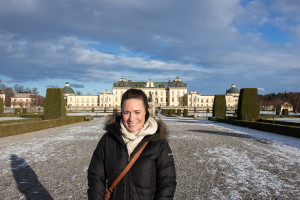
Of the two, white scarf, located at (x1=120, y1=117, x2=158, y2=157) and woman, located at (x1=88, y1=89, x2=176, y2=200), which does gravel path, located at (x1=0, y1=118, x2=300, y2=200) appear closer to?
woman, located at (x1=88, y1=89, x2=176, y2=200)

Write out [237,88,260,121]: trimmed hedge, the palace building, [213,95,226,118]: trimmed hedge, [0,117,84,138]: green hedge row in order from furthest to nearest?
the palace building → [213,95,226,118]: trimmed hedge → [237,88,260,121]: trimmed hedge → [0,117,84,138]: green hedge row

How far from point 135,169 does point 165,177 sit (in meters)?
0.26

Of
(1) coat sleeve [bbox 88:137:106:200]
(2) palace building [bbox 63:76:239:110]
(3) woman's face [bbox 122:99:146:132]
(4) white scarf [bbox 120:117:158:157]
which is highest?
(2) palace building [bbox 63:76:239:110]

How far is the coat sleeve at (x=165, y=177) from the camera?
1.72 meters

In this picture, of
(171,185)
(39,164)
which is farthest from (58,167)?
(171,185)

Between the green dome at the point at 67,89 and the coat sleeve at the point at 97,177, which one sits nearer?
the coat sleeve at the point at 97,177

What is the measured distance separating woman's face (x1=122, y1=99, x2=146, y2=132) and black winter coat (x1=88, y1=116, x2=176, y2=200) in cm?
11

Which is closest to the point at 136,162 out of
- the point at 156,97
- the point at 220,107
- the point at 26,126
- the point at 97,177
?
the point at 97,177

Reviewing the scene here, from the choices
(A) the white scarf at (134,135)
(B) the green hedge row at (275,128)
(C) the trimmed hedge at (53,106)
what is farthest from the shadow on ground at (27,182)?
(C) the trimmed hedge at (53,106)

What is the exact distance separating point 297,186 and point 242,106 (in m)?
14.1

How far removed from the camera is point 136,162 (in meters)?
1.71

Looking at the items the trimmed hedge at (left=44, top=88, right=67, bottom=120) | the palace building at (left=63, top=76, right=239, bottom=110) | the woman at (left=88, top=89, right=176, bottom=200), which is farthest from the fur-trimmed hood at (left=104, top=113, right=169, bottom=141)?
the palace building at (left=63, top=76, right=239, bottom=110)

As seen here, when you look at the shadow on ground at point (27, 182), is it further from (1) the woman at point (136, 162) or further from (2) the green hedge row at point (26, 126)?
(2) the green hedge row at point (26, 126)

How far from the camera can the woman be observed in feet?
5.53
